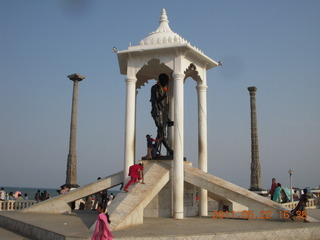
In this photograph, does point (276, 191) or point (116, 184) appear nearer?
point (116, 184)

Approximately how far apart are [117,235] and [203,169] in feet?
24.6

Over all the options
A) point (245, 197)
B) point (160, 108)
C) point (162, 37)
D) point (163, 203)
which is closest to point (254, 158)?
point (160, 108)

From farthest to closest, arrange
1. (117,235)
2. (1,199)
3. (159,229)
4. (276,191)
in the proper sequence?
(1,199) < (276,191) < (159,229) < (117,235)

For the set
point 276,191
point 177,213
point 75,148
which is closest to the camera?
point 177,213

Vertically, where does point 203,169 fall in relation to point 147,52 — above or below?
below

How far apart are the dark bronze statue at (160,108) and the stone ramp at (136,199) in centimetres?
154

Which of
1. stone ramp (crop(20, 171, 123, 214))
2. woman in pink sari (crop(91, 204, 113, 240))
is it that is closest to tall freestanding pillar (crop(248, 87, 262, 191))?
stone ramp (crop(20, 171, 123, 214))

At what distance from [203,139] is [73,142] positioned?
20.0 metres

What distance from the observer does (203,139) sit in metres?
16.0

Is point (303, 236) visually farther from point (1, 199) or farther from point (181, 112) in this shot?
point (1, 199)

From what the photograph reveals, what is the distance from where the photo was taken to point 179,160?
1370cm

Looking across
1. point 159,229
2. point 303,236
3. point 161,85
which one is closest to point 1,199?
point 161,85

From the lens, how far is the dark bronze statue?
51.2 ft

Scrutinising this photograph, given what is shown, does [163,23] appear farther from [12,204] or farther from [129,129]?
[12,204]
